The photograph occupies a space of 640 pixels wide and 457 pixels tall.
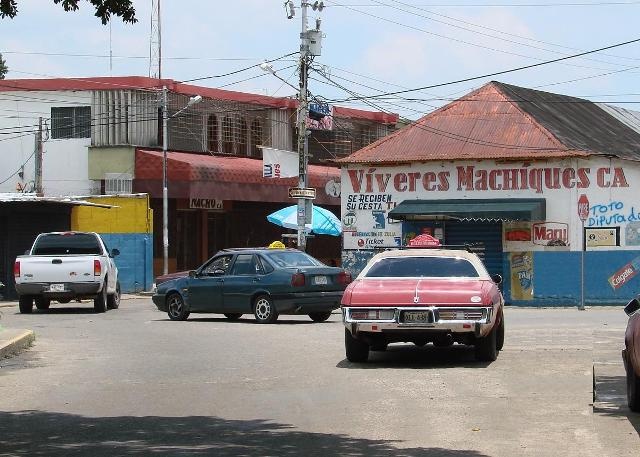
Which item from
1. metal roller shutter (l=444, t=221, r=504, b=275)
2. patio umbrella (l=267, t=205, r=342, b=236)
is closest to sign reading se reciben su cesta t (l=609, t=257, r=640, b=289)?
metal roller shutter (l=444, t=221, r=504, b=275)

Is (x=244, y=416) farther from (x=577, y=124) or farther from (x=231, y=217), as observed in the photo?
(x=231, y=217)

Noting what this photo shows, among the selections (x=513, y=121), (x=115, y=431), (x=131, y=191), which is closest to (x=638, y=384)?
(x=115, y=431)

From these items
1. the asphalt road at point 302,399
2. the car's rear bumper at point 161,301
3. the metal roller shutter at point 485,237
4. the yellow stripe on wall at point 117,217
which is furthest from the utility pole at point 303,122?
the asphalt road at point 302,399

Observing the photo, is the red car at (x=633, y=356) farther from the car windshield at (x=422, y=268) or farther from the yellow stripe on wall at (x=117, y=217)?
the yellow stripe on wall at (x=117, y=217)

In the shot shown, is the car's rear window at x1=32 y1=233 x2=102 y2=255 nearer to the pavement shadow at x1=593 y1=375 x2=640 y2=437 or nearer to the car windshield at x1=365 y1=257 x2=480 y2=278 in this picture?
the car windshield at x1=365 y1=257 x2=480 y2=278

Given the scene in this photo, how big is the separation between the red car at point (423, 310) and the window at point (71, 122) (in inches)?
1438

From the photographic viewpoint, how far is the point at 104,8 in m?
12.2

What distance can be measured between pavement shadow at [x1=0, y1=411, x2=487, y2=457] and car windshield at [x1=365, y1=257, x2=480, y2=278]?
19.9 feet

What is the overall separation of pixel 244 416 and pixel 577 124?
33776mm

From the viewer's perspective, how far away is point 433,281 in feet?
55.2

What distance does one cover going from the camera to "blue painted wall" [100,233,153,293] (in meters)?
46.0

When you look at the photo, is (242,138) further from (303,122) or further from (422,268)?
(422,268)

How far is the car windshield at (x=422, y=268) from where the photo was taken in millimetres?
17359

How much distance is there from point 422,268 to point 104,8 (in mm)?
6786
